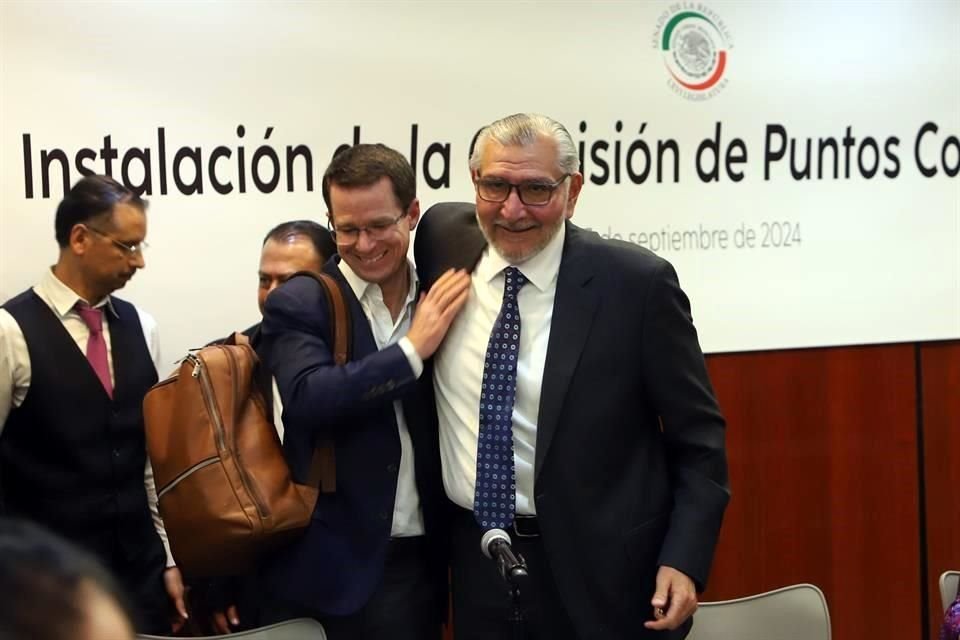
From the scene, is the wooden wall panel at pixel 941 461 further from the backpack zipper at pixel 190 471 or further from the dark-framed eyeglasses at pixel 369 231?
the backpack zipper at pixel 190 471

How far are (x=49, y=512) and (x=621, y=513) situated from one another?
4.68 feet

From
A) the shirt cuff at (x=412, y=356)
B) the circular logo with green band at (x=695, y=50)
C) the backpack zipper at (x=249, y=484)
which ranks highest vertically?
the circular logo with green band at (x=695, y=50)

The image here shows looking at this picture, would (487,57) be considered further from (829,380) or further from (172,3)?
(829,380)

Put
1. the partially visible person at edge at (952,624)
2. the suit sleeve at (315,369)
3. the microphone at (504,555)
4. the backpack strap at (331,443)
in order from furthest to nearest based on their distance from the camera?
the partially visible person at edge at (952,624)
the backpack strap at (331,443)
the suit sleeve at (315,369)
the microphone at (504,555)

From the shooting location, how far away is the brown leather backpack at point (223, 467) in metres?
1.84

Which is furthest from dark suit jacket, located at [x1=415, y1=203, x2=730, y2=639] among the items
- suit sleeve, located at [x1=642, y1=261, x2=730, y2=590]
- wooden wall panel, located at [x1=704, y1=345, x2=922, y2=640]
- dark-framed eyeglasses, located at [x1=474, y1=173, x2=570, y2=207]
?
wooden wall panel, located at [x1=704, y1=345, x2=922, y2=640]

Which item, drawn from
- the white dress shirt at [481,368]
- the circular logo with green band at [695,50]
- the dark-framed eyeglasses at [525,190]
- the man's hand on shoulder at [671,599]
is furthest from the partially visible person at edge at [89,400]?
the circular logo with green band at [695,50]

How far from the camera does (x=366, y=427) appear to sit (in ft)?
6.21

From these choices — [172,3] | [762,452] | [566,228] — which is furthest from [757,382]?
[172,3]

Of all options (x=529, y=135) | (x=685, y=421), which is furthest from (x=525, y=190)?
(x=685, y=421)

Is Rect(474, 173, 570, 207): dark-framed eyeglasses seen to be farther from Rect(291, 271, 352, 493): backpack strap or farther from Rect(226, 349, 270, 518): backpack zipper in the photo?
Rect(226, 349, 270, 518): backpack zipper

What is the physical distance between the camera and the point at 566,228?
2.00 metres

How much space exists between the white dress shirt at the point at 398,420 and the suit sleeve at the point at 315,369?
51mm

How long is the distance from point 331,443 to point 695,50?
2079mm
